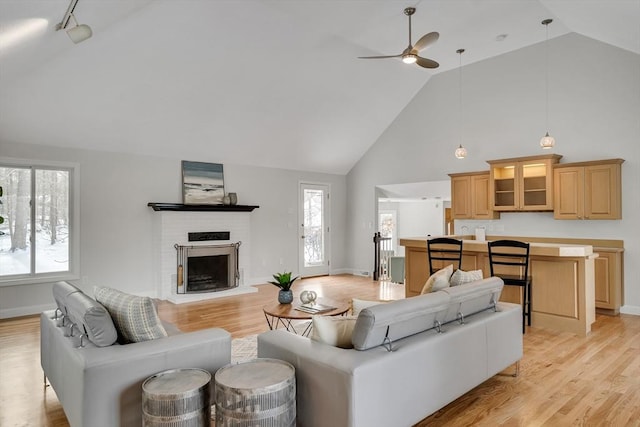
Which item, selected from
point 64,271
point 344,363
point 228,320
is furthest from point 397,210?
point 344,363

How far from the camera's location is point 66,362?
2340 millimetres

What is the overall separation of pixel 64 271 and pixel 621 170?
8.14 meters

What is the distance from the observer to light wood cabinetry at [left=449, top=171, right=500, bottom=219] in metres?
6.91

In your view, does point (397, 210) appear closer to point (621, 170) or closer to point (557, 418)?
point (621, 170)

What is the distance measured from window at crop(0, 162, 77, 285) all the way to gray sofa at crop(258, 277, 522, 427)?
4.82 meters

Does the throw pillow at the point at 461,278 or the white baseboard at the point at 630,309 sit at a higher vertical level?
the throw pillow at the point at 461,278

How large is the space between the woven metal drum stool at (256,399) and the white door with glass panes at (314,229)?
264 inches

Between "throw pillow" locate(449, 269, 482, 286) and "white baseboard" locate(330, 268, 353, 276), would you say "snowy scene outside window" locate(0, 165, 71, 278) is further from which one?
"throw pillow" locate(449, 269, 482, 286)

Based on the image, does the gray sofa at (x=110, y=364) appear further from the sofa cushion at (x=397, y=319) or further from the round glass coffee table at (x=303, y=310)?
the round glass coffee table at (x=303, y=310)

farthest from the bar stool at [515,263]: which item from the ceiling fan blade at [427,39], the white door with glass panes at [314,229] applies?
the white door with glass panes at [314,229]

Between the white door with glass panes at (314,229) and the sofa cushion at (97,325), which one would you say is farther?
the white door with glass panes at (314,229)

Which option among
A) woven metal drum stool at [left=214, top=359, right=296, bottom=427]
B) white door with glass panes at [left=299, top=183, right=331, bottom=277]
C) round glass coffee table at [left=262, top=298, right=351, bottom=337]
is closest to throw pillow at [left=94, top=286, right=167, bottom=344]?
woven metal drum stool at [left=214, top=359, right=296, bottom=427]

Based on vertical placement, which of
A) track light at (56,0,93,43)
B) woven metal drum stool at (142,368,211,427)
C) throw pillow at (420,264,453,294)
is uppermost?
track light at (56,0,93,43)

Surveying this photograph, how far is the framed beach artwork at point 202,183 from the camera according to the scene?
23.0 feet
